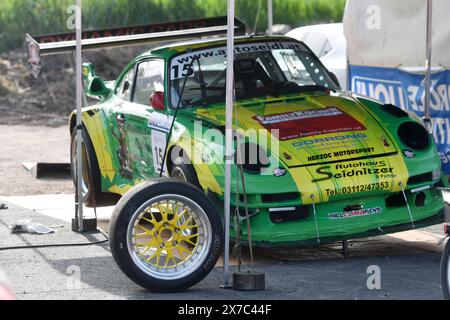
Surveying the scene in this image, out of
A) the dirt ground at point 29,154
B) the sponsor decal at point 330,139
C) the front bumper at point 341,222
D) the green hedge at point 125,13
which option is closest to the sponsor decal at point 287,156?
the sponsor decal at point 330,139

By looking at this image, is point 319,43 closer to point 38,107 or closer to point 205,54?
point 38,107

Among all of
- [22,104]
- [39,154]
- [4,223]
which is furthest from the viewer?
[22,104]

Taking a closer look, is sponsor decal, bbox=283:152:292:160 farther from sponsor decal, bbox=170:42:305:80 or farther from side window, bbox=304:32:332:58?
side window, bbox=304:32:332:58

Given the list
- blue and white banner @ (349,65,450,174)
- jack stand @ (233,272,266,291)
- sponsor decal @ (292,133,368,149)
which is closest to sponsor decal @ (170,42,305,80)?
sponsor decal @ (292,133,368,149)

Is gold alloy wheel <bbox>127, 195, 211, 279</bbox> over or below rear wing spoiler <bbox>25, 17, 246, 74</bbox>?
below

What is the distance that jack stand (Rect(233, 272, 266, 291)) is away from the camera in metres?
7.45

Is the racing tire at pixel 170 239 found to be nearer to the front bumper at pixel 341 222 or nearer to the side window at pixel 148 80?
the front bumper at pixel 341 222

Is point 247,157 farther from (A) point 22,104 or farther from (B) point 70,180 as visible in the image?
(A) point 22,104

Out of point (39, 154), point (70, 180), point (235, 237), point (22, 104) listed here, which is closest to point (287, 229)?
point (235, 237)

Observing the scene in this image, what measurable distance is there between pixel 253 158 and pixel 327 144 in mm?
583

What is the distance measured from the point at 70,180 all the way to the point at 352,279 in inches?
244

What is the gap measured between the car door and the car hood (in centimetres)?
51

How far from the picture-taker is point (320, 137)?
856 cm

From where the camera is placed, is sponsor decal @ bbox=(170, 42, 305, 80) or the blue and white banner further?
the blue and white banner
